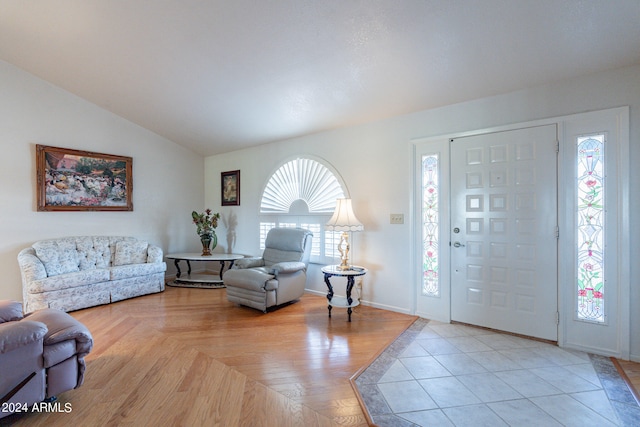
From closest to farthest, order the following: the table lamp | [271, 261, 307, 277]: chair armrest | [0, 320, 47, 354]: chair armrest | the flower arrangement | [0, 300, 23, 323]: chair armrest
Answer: [0, 320, 47, 354]: chair armrest → [0, 300, 23, 323]: chair armrest → the table lamp → [271, 261, 307, 277]: chair armrest → the flower arrangement

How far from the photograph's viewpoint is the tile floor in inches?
69.5

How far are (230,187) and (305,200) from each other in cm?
183

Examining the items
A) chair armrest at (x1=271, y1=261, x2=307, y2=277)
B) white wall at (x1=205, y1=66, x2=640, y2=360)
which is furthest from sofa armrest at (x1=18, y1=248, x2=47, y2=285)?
white wall at (x1=205, y1=66, x2=640, y2=360)

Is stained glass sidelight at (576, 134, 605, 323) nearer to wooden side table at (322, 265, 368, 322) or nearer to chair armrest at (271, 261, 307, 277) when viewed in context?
wooden side table at (322, 265, 368, 322)

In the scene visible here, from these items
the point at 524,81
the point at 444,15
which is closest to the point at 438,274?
the point at 524,81

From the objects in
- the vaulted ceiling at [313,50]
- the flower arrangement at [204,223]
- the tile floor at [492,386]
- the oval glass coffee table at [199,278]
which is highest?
the vaulted ceiling at [313,50]

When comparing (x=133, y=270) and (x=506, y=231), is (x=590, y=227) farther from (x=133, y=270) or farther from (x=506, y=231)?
(x=133, y=270)

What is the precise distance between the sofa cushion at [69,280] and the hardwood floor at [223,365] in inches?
14.4

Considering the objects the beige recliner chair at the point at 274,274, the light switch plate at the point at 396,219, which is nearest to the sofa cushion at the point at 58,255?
the beige recliner chair at the point at 274,274

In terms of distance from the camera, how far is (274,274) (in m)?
3.64

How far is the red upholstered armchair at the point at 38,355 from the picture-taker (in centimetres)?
165

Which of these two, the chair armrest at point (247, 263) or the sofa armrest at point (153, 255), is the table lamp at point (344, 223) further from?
the sofa armrest at point (153, 255)

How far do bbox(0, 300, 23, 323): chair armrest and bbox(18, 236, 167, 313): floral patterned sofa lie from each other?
1754mm

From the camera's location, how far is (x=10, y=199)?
12.6 ft
